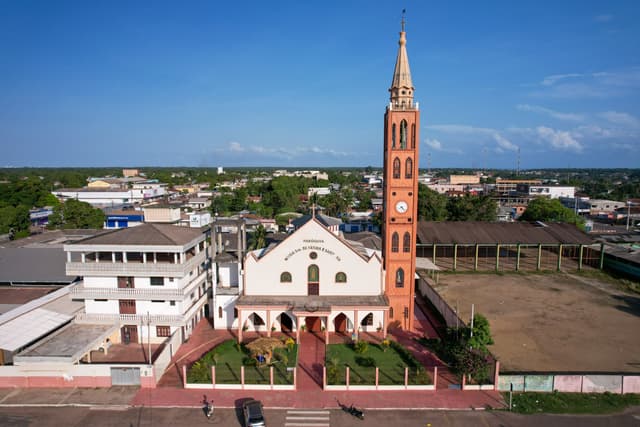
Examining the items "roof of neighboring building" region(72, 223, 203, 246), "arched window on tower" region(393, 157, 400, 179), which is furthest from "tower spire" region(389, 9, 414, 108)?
A: "roof of neighboring building" region(72, 223, 203, 246)

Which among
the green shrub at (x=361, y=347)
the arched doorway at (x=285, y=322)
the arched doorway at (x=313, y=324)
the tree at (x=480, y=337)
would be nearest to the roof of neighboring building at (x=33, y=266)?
the arched doorway at (x=285, y=322)

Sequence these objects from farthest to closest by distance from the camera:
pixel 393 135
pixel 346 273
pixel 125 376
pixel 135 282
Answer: pixel 393 135 → pixel 346 273 → pixel 135 282 → pixel 125 376

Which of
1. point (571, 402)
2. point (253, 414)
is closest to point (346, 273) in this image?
point (253, 414)

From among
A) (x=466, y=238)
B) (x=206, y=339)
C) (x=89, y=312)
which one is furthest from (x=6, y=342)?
(x=466, y=238)

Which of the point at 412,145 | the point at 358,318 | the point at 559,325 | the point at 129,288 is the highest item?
the point at 412,145

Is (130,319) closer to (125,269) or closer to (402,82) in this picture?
(125,269)

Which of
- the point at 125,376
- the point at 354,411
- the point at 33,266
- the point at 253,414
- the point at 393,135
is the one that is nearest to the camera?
the point at 253,414

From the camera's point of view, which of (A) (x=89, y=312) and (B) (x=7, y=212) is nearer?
(A) (x=89, y=312)

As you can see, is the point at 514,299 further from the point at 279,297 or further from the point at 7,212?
the point at 7,212
